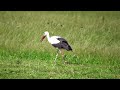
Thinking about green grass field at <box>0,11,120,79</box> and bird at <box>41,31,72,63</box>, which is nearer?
green grass field at <box>0,11,120,79</box>

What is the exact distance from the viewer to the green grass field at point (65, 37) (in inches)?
574

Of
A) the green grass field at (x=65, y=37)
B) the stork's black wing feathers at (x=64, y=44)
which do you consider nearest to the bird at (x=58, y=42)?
the stork's black wing feathers at (x=64, y=44)

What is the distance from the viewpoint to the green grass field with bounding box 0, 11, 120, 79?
47.9ft

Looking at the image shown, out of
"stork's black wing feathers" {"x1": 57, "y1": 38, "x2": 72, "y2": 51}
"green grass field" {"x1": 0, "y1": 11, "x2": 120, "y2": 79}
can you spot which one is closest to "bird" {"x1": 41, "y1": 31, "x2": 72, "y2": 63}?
"stork's black wing feathers" {"x1": 57, "y1": 38, "x2": 72, "y2": 51}

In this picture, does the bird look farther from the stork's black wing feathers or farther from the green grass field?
the green grass field

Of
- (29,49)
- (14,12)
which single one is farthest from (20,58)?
(14,12)

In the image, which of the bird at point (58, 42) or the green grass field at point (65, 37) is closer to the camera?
the green grass field at point (65, 37)

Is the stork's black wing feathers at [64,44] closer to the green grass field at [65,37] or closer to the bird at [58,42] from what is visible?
the bird at [58,42]

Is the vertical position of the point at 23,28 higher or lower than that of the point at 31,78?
higher
